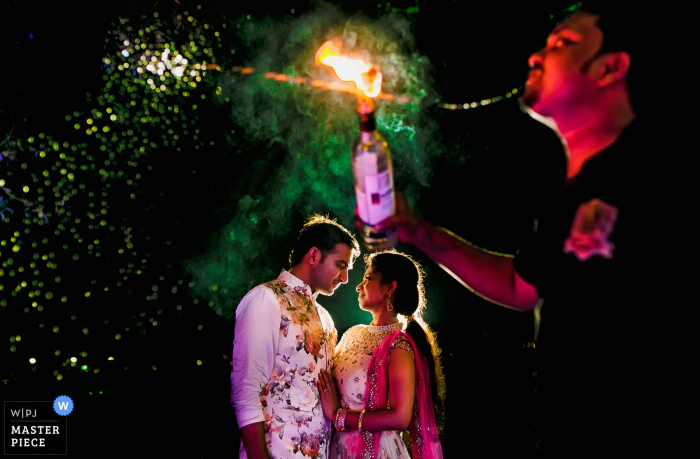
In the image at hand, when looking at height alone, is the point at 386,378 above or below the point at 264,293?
below

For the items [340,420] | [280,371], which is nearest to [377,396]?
[340,420]

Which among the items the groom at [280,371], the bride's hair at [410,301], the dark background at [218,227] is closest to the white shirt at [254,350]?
the groom at [280,371]

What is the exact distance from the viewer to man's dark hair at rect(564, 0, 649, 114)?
1424 mm

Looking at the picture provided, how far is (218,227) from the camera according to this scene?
3648mm

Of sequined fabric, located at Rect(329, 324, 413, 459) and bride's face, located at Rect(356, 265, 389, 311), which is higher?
bride's face, located at Rect(356, 265, 389, 311)

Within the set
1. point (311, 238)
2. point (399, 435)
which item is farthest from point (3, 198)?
point (399, 435)

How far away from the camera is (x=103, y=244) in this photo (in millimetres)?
3070

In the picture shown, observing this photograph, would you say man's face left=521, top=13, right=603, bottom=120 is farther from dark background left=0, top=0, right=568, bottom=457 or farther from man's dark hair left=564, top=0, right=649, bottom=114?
dark background left=0, top=0, right=568, bottom=457

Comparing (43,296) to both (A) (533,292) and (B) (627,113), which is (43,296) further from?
(B) (627,113)

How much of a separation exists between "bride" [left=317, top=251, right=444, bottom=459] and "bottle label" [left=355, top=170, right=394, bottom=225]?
1376mm

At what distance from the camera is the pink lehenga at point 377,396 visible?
8.44 ft
